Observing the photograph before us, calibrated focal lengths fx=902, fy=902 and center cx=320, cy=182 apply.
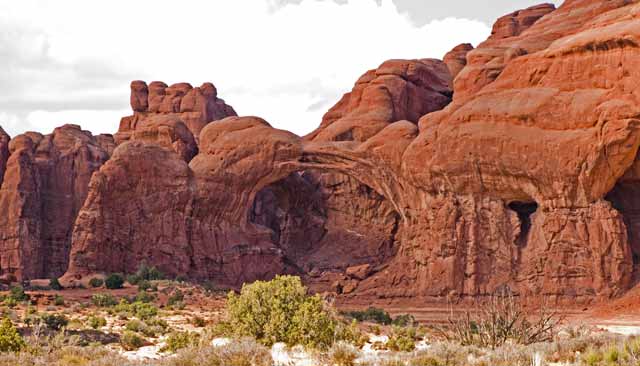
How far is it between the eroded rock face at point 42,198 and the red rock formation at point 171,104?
597cm

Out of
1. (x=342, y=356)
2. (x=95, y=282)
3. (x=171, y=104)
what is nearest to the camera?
(x=342, y=356)

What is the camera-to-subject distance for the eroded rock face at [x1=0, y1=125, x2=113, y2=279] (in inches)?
2309

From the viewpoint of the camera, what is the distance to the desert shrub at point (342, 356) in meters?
17.6

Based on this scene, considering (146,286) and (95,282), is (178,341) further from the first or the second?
(95,282)

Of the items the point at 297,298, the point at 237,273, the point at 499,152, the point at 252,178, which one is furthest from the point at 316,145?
the point at 297,298

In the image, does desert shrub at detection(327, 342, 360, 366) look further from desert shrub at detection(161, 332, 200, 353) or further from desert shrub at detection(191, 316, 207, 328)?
desert shrub at detection(191, 316, 207, 328)

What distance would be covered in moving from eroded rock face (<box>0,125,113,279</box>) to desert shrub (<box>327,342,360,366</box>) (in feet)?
136

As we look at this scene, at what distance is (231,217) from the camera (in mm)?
51219

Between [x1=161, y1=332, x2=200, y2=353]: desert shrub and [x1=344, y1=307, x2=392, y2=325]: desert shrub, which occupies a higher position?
[x1=161, y1=332, x2=200, y2=353]: desert shrub

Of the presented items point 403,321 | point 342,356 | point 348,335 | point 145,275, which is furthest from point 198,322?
point 145,275

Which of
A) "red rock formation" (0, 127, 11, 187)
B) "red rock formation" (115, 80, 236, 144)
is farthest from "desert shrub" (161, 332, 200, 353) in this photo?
"red rock formation" (115, 80, 236, 144)

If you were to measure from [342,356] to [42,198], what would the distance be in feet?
159

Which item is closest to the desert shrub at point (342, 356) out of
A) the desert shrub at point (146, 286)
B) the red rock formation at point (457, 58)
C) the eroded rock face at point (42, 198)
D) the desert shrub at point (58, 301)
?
the desert shrub at point (58, 301)

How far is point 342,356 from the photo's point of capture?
17734 mm
